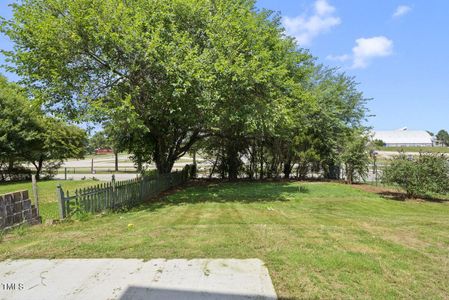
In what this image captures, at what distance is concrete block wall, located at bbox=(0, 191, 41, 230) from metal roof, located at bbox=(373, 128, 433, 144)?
9694 centimetres

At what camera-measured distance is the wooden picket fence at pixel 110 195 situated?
8.06 meters

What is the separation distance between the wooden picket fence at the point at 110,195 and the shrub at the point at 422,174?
9.76 metres

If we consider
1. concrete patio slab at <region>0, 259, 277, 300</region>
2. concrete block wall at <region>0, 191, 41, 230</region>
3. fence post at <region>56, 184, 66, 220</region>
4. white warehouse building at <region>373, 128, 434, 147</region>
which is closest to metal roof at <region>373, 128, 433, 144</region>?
white warehouse building at <region>373, 128, 434, 147</region>

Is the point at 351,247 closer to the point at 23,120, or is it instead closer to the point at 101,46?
the point at 101,46

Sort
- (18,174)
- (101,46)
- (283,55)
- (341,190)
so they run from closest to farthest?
(101,46)
(341,190)
(283,55)
(18,174)

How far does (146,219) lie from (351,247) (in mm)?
4749

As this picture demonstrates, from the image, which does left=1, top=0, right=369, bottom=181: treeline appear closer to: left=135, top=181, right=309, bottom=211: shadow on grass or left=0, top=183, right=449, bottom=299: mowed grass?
left=135, top=181, right=309, bottom=211: shadow on grass

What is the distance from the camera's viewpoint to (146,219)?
789cm

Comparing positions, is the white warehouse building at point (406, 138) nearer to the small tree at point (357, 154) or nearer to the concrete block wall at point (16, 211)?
the small tree at point (357, 154)

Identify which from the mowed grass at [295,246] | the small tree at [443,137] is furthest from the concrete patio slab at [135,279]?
the small tree at [443,137]

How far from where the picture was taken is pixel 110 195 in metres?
9.75

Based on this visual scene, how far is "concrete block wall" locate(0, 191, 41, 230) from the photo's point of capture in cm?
652

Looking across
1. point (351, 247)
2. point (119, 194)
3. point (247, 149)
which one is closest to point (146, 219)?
point (119, 194)

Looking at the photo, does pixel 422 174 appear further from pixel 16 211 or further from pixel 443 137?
pixel 443 137
